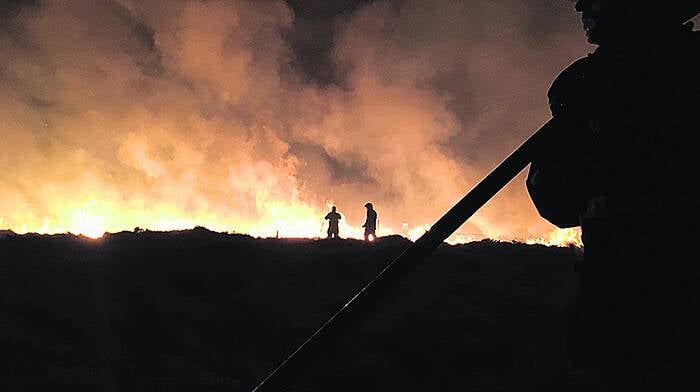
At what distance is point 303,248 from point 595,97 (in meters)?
17.7

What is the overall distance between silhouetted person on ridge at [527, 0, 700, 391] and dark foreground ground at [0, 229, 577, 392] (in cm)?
847

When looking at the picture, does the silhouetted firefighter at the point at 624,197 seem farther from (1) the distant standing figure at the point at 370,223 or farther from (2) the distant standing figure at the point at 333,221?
(2) the distant standing figure at the point at 333,221

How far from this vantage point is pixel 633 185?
165 cm

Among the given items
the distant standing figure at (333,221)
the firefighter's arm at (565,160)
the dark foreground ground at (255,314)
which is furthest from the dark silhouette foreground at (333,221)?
the firefighter's arm at (565,160)

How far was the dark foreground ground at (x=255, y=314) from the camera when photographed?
10.9 m

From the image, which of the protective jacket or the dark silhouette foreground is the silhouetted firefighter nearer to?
the protective jacket

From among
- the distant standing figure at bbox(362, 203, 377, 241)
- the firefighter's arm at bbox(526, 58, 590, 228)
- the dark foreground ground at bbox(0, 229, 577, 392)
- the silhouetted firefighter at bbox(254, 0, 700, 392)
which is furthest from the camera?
the distant standing figure at bbox(362, 203, 377, 241)

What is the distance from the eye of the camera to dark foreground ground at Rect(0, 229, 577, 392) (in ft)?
35.6


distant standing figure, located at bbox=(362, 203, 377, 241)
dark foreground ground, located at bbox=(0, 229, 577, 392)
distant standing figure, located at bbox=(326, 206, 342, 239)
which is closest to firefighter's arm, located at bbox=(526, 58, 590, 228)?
dark foreground ground, located at bbox=(0, 229, 577, 392)

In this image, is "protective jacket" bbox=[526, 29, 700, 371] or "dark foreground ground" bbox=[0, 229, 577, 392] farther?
"dark foreground ground" bbox=[0, 229, 577, 392]

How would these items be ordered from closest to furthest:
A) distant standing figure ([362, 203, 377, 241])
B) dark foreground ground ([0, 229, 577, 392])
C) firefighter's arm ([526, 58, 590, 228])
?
firefighter's arm ([526, 58, 590, 228]) < dark foreground ground ([0, 229, 577, 392]) < distant standing figure ([362, 203, 377, 241])

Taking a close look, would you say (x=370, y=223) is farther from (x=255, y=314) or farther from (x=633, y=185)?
(x=633, y=185)

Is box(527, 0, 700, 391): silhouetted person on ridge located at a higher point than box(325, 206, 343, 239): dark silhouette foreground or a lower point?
lower

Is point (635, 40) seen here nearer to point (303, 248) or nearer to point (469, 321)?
point (469, 321)
